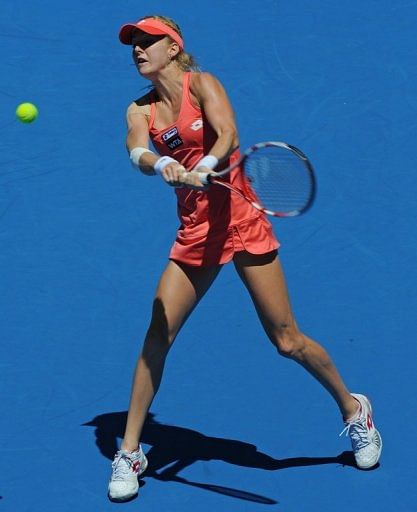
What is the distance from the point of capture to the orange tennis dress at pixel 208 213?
5.53m

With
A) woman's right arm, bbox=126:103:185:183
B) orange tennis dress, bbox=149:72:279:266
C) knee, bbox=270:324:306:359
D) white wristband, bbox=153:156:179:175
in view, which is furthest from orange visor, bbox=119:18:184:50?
knee, bbox=270:324:306:359

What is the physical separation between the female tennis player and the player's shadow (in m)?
0.25

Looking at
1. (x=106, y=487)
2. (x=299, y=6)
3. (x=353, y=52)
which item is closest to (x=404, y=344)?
(x=106, y=487)

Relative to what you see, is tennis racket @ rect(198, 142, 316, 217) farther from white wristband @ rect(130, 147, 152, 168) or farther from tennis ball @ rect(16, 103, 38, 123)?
tennis ball @ rect(16, 103, 38, 123)

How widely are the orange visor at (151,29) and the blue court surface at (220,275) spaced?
1799 mm

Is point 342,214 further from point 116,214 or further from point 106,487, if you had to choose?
point 106,487

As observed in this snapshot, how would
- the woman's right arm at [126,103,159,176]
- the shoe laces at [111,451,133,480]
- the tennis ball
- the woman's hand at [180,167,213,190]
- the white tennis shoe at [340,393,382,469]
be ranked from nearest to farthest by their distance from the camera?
the woman's hand at [180,167,213,190], the woman's right arm at [126,103,159,176], the shoe laces at [111,451,133,480], the white tennis shoe at [340,393,382,469], the tennis ball

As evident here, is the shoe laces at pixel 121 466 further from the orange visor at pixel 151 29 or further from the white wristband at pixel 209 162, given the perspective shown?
the orange visor at pixel 151 29

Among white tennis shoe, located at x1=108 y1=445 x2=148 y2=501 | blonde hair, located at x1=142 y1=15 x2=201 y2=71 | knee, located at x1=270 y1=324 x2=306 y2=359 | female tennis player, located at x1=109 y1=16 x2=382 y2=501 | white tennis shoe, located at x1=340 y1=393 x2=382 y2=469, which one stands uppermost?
blonde hair, located at x1=142 y1=15 x2=201 y2=71

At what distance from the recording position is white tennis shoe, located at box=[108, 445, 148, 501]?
5.59 metres

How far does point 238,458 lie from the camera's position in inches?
231

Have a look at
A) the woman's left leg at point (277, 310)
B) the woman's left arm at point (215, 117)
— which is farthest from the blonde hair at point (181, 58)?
the woman's left leg at point (277, 310)

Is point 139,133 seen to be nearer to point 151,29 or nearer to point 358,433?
point 151,29

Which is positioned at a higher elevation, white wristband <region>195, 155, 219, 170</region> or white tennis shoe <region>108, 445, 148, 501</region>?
white wristband <region>195, 155, 219, 170</region>
